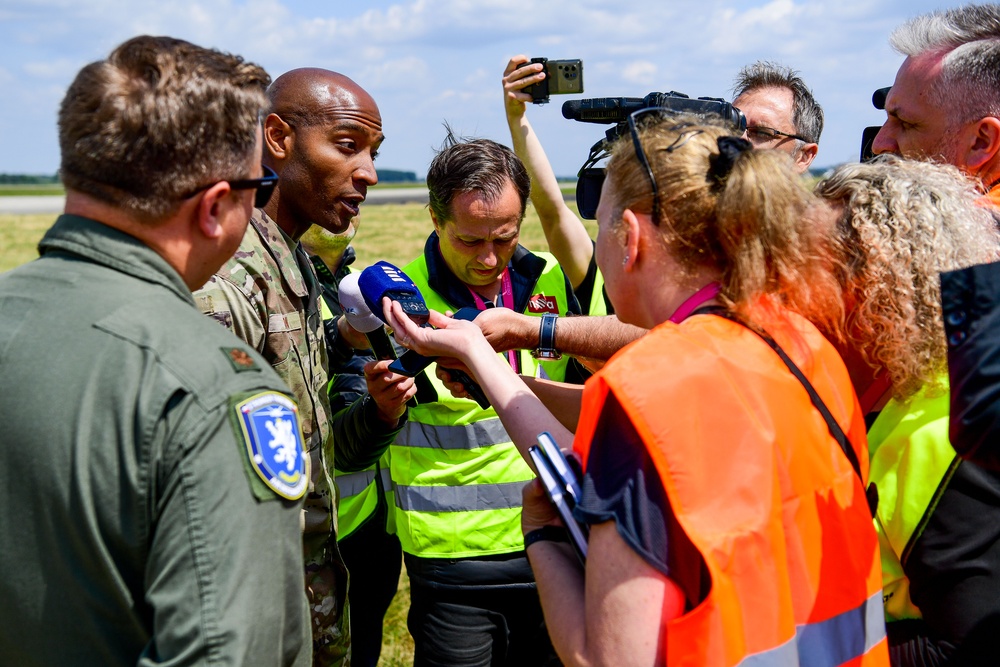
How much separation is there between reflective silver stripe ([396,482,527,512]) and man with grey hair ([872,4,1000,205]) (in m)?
1.91

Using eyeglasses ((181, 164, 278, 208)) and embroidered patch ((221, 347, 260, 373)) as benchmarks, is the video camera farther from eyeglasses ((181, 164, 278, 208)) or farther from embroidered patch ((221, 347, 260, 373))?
embroidered patch ((221, 347, 260, 373))

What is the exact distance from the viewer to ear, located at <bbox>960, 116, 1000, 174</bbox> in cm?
273

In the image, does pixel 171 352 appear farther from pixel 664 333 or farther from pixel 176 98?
pixel 664 333

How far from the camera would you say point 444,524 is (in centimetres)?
347

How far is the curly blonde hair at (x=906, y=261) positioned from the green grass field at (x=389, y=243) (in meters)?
3.39

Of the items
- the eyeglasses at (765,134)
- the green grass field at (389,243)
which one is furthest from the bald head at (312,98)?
the green grass field at (389,243)

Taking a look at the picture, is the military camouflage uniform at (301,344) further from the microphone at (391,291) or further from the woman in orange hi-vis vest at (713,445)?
the woman in orange hi-vis vest at (713,445)

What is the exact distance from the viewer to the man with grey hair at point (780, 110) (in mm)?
3938

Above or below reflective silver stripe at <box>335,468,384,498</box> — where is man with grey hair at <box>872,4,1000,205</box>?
above

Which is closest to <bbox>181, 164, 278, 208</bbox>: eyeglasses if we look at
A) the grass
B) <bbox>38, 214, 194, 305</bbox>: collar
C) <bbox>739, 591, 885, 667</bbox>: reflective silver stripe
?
<bbox>38, 214, 194, 305</bbox>: collar

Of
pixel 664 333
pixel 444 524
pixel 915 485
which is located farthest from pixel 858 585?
pixel 444 524

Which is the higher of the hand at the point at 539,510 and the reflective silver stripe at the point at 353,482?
the hand at the point at 539,510

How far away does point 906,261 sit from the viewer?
2.04m

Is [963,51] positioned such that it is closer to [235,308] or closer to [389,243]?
[235,308]
